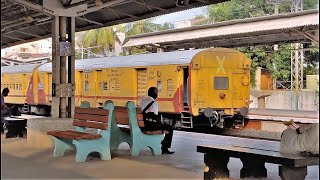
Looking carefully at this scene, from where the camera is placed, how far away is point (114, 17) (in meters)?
13.7

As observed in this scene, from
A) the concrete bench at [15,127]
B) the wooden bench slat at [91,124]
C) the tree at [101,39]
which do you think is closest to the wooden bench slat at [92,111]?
the wooden bench slat at [91,124]

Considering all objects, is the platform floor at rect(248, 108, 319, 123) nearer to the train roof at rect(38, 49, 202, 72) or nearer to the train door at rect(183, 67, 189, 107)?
the train door at rect(183, 67, 189, 107)

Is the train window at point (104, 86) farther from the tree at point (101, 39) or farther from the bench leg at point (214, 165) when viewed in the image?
the tree at point (101, 39)

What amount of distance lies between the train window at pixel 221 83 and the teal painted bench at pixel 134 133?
7.43m

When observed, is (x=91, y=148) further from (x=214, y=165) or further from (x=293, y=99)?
(x=293, y=99)

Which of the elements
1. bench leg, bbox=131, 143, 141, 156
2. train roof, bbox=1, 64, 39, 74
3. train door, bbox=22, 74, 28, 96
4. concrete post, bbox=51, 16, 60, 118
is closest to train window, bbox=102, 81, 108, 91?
train roof, bbox=1, 64, 39, 74

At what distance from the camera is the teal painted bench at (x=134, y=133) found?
364 inches

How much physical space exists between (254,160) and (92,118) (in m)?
3.28

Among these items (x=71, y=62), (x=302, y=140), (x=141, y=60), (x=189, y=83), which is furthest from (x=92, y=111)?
(x=141, y=60)

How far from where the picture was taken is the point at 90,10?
37.7 ft

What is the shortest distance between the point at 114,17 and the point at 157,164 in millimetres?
6120

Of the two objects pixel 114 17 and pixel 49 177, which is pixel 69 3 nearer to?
pixel 114 17

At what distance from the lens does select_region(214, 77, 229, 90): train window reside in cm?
1686

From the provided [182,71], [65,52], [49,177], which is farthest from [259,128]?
[49,177]
